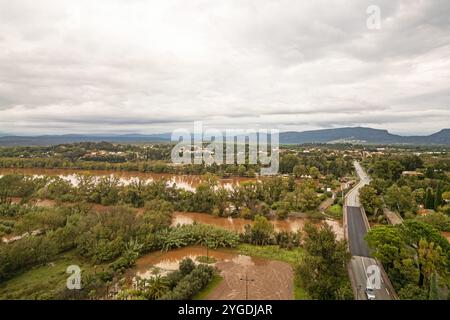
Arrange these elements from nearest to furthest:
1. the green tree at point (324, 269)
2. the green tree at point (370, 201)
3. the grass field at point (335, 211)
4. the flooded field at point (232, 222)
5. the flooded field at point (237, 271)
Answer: the green tree at point (324, 269), the flooded field at point (237, 271), the flooded field at point (232, 222), the green tree at point (370, 201), the grass field at point (335, 211)

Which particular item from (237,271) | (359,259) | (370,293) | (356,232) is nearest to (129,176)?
(237,271)

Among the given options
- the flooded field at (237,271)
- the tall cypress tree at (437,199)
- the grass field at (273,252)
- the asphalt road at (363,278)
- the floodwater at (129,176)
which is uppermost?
the tall cypress tree at (437,199)

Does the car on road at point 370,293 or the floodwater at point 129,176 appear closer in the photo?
the car on road at point 370,293

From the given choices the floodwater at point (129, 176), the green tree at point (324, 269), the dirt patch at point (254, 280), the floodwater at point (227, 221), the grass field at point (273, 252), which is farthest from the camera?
the floodwater at point (129, 176)

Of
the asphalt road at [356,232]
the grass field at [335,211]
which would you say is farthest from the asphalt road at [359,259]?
the grass field at [335,211]

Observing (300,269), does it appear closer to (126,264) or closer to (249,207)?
(126,264)

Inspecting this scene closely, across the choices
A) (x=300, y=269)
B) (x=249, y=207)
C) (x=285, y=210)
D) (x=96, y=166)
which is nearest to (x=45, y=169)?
(x=96, y=166)

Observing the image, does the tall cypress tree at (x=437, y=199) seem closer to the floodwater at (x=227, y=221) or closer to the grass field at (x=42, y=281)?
the floodwater at (x=227, y=221)

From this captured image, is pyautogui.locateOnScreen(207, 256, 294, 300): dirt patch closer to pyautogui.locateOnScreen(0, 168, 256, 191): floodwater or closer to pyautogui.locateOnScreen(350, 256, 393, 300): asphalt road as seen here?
pyautogui.locateOnScreen(350, 256, 393, 300): asphalt road
